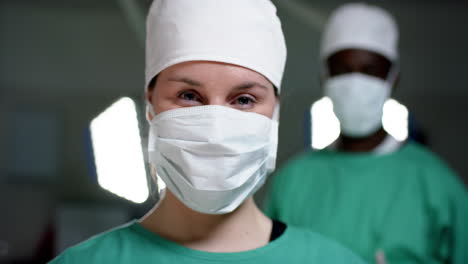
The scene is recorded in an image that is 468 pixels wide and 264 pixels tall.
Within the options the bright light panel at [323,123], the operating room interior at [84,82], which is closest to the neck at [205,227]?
the bright light panel at [323,123]

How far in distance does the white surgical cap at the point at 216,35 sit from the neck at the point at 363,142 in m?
0.85

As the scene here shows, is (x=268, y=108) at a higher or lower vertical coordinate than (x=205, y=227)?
higher

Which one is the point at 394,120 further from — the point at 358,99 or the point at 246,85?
the point at 246,85

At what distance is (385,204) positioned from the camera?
167cm

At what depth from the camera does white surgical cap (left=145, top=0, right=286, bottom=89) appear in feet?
3.10

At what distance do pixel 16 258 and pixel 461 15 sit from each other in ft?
9.78

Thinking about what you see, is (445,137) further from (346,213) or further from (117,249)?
(117,249)

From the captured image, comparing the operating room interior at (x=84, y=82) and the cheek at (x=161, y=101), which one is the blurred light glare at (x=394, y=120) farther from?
the cheek at (x=161, y=101)

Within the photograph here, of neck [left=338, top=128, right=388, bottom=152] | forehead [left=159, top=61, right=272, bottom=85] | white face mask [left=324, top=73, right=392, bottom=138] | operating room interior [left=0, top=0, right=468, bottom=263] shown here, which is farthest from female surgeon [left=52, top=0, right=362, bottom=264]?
operating room interior [left=0, top=0, right=468, bottom=263]

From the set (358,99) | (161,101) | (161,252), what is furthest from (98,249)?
(358,99)

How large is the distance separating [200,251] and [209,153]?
0.75ft

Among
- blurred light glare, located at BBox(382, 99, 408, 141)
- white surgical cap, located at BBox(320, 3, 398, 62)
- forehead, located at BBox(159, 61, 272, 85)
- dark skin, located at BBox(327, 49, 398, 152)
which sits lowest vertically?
blurred light glare, located at BBox(382, 99, 408, 141)

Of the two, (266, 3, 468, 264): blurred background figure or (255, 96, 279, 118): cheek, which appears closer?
(255, 96, 279, 118): cheek

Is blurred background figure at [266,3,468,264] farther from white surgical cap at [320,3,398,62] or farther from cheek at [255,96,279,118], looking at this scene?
cheek at [255,96,279,118]
